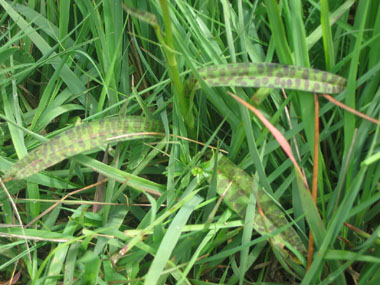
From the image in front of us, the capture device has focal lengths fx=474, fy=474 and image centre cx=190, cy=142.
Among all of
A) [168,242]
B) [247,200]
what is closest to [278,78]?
[247,200]

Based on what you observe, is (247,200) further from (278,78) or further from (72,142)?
(72,142)

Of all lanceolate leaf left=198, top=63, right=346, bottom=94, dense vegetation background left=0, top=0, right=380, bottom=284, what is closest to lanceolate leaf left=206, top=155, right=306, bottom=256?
dense vegetation background left=0, top=0, right=380, bottom=284

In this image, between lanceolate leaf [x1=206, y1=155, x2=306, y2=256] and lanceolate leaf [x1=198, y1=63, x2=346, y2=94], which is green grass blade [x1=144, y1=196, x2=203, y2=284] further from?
lanceolate leaf [x1=198, y1=63, x2=346, y2=94]

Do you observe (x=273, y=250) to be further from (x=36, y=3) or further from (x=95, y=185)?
(x=36, y=3)

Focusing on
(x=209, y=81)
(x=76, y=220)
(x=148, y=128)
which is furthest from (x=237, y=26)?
(x=76, y=220)

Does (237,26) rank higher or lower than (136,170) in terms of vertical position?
higher

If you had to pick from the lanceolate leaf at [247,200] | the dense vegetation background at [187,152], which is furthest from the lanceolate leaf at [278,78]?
the lanceolate leaf at [247,200]
